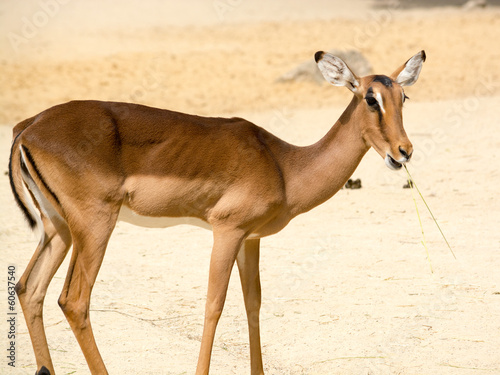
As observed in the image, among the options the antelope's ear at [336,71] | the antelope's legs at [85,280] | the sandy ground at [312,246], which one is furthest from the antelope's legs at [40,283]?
the antelope's ear at [336,71]

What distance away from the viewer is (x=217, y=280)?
5.20 m

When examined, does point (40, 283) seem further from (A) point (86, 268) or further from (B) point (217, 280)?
(B) point (217, 280)

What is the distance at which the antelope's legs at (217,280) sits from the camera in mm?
5176

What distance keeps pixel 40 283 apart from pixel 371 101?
101 inches

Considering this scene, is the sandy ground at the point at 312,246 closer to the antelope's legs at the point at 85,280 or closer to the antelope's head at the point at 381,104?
the antelope's legs at the point at 85,280

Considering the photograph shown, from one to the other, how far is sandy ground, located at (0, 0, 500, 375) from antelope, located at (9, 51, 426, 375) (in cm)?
84

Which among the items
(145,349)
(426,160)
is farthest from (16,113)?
(145,349)

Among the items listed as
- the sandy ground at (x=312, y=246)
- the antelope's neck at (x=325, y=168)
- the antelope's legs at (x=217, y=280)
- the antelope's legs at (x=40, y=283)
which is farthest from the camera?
the sandy ground at (x=312, y=246)

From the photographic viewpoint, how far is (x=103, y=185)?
504 centimetres

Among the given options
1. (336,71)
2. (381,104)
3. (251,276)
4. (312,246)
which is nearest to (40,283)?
(251,276)

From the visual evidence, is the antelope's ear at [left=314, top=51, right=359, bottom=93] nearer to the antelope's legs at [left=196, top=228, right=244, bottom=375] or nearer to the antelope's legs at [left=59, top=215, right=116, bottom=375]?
the antelope's legs at [left=196, top=228, right=244, bottom=375]

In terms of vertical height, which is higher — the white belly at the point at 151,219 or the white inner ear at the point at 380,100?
the white inner ear at the point at 380,100

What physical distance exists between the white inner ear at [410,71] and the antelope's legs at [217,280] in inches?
62.7

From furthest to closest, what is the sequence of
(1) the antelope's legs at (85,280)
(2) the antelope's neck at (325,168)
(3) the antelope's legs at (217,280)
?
(2) the antelope's neck at (325,168)
(3) the antelope's legs at (217,280)
(1) the antelope's legs at (85,280)
